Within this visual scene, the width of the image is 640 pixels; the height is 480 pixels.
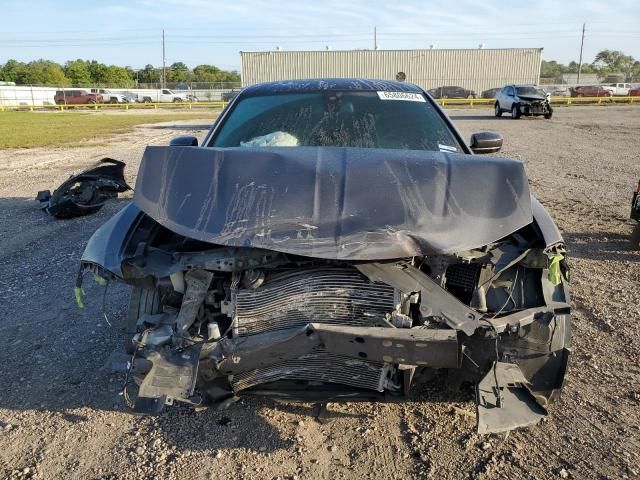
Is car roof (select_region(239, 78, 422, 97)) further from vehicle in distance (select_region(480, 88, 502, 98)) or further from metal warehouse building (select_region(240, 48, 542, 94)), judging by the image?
metal warehouse building (select_region(240, 48, 542, 94))

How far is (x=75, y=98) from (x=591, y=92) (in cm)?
4956

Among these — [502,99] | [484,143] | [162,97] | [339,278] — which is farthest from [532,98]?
[162,97]

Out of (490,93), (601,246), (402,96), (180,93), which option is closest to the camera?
(402,96)

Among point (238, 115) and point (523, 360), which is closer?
point (523, 360)

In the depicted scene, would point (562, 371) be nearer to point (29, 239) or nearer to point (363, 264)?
point (363, 264)

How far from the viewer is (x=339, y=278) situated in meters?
2.56

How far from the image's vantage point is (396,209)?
101 inches

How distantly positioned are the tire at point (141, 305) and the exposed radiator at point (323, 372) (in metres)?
0.61

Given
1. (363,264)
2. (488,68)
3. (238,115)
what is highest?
(488,68)


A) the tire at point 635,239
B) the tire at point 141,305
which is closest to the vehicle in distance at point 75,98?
the tire at point 635,239

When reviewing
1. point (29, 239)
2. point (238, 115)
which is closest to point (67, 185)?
point (29, 239)

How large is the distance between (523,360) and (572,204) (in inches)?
240

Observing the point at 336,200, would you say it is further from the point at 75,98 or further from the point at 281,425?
the point at 75,98

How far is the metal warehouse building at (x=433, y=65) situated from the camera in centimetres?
5288
